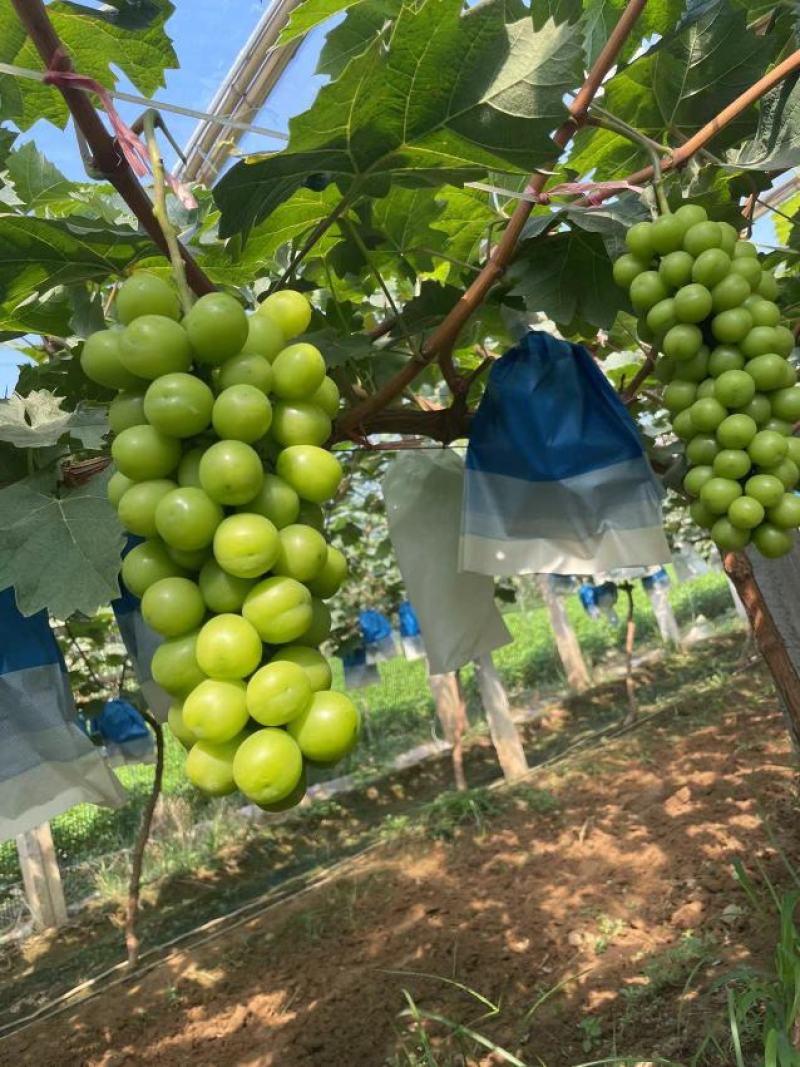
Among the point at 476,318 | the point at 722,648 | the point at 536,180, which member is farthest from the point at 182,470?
the point at 722,648

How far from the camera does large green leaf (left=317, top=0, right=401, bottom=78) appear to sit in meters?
1.13

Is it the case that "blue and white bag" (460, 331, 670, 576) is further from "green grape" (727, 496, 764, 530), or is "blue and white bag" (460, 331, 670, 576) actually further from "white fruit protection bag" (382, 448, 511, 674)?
"green grape" (727, 496, 764, 530)

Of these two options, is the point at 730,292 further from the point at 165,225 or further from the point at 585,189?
the point at 165,225

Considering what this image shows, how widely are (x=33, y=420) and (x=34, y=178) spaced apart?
22.5 inches

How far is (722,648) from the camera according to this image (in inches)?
513

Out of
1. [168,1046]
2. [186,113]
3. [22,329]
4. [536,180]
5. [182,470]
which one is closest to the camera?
[182,470]

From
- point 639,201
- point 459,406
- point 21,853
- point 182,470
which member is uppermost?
point 639,201

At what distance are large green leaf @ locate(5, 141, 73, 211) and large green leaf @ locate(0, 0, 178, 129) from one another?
0.60 ft

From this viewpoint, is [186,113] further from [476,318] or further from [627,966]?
[627,966]

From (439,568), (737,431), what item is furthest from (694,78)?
(439,568)

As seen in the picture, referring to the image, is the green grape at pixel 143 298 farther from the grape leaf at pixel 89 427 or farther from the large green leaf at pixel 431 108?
the grape leaf at pixel 89 427

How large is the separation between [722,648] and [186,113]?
44.2 feet

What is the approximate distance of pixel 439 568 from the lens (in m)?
1.96

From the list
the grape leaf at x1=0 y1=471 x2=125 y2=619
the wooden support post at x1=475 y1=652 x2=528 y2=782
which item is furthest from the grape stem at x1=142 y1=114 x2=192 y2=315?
the wooden support post at x1=475 y1=652 x2=528 y2=782
